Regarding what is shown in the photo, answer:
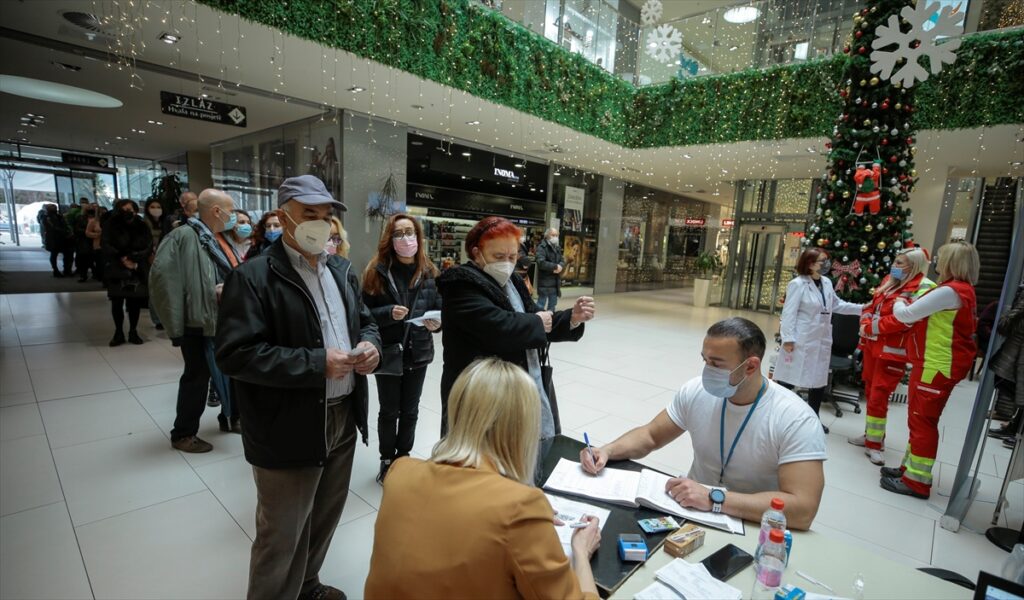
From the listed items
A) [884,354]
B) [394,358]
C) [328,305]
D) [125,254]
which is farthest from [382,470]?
[125,254]

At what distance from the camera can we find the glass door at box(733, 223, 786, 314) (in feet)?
39.7

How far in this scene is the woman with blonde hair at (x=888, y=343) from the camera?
3613 millimetres

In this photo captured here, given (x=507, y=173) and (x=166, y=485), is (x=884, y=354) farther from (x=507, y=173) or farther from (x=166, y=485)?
(x=507, y=173)

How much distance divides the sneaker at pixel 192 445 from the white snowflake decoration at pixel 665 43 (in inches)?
359

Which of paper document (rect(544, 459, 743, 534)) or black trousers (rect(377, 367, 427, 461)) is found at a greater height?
paper document (rect(544, 459, 743, 534))

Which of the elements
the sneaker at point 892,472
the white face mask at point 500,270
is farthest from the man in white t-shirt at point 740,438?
the sneaker at point 892,472

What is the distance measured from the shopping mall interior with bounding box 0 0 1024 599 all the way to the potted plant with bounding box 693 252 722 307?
0.09 m

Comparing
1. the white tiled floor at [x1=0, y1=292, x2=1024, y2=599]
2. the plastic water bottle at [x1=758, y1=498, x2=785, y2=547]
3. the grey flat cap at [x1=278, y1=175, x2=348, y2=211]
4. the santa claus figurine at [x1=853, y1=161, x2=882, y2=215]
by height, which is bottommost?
the white tiled floor at [x1=0, y1=292, x2=1024, y2=599]

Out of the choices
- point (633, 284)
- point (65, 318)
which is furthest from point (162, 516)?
point (633, 284)

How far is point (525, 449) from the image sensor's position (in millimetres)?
1137

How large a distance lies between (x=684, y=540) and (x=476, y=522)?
699 millimetres

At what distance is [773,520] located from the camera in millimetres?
1276

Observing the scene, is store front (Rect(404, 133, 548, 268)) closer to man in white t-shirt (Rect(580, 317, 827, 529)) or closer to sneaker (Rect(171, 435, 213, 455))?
sneaker (Rect(171, 435, 213, 455))

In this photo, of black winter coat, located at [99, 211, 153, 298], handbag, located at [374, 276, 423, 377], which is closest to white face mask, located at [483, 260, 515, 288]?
handbag, located at [374, 276, 423, 377]
